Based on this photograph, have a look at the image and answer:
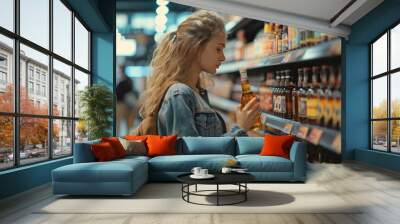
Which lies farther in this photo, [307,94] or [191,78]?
[307,94]

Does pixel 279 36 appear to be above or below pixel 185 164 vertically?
above

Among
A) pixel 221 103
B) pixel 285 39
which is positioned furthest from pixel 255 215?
pixel 285 39

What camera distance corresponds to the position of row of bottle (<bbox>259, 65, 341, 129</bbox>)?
8.95m

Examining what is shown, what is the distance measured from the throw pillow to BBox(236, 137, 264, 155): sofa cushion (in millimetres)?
1629

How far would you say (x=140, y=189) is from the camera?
5613mm

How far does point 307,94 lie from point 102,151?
5042mm

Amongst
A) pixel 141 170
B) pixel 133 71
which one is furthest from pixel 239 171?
pixel 133 71

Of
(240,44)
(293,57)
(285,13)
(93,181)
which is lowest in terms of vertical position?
(93,181)

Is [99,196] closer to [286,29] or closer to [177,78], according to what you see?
[177,78]

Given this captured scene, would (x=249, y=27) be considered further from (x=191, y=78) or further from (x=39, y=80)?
(x=39, y=80)

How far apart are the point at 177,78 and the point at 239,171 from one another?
394 cm

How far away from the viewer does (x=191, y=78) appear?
8.77 m

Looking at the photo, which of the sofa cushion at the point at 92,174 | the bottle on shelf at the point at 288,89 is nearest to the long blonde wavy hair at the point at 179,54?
the bottle on shelf at the point at 288,89

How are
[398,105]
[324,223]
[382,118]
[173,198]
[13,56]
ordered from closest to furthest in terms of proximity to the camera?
[324,223] → [173,198] → [13,56] → [398,105] → [382,118]
